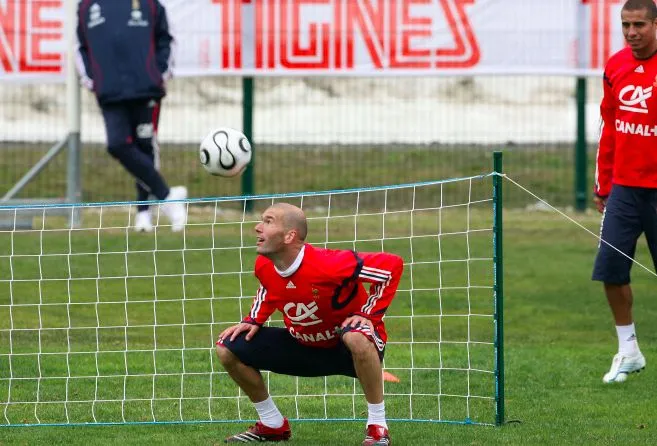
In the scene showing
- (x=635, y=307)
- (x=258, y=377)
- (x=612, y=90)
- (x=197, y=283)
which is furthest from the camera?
(x=197, y=283)

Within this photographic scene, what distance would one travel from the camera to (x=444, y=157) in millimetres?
18109

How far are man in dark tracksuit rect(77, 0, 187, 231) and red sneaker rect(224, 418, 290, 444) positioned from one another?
25.7 feet

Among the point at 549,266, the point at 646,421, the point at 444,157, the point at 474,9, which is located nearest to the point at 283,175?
the point at 444,157

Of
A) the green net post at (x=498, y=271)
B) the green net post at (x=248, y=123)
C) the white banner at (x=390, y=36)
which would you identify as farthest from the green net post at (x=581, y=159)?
the green net post at (x=498, y=271)

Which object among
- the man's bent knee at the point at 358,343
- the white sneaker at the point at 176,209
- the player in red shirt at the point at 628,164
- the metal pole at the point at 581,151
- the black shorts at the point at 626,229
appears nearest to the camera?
the man's bent knee at the point at 358,343

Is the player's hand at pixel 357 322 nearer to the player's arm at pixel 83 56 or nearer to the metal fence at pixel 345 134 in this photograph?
the player's arm at pixel 83 56

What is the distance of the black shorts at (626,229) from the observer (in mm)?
8445

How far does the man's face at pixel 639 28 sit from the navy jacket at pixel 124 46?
7.49m

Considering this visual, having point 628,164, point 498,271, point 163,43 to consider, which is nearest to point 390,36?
point 163,43

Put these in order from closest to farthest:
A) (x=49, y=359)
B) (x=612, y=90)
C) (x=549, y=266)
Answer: (x=612, y=90), (x=49, y=359), (x=549, y=266)

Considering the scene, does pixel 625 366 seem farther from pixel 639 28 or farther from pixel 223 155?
pixel 223 155

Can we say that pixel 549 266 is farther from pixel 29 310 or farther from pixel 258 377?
pixel 258 377

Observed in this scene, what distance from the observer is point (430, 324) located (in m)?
10.6

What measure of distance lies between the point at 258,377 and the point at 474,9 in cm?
990
